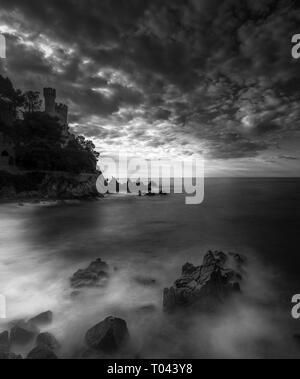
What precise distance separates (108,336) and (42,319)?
9.30 ft

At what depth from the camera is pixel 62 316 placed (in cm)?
759

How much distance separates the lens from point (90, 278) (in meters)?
10.0

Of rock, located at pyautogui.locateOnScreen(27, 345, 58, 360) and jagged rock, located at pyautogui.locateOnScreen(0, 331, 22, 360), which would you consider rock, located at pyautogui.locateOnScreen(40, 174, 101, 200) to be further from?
rock, located at pyautogui.locateOnScreen(27, 345, 58, 360)

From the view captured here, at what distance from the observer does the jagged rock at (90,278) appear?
31.5 ft

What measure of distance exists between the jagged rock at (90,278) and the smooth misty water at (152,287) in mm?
449

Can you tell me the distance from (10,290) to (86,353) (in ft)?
19.7

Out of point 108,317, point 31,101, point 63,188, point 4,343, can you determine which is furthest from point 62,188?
point 108,317

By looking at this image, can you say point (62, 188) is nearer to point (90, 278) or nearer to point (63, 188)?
point (63, 188)

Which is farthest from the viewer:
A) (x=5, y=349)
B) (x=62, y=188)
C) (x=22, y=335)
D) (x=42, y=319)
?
(x=62, y=188)

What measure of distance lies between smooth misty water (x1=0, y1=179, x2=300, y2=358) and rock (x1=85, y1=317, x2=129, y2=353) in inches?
Answer: 15.7

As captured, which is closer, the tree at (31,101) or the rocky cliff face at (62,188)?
the rocky cliff face at (62,188)

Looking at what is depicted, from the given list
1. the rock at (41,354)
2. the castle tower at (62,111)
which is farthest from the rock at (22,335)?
the castle tower at (62,111)

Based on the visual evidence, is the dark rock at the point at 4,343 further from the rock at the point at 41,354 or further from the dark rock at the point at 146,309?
the dark rock at the point at 146,309
